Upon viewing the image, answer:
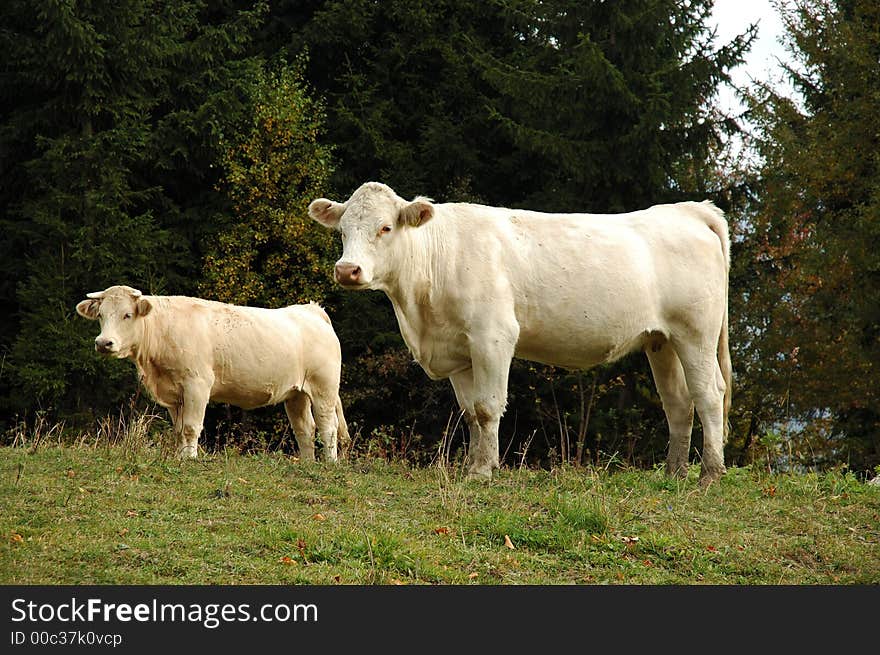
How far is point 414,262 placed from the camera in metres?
9.76

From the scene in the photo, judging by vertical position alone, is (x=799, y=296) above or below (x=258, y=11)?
below

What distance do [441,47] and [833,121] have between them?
32.4 ft

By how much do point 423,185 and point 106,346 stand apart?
16.6 meters

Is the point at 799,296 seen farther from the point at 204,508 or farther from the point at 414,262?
the point at 204,508

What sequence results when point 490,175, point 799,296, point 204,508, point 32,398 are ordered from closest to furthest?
point 204,508, point 32,398, point 799,296, point 490,175

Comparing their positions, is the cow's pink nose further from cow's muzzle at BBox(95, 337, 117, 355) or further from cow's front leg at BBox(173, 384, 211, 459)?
cow's muzzle at BBox(95, 337, 117, 355)

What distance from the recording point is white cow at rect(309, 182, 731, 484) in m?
9.63

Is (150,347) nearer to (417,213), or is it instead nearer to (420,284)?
(420,284)

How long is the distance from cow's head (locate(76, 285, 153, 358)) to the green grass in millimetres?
2605

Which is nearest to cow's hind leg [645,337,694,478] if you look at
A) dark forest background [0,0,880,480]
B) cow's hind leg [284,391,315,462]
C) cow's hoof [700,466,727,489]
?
cow's hoof [700,466,727,489]

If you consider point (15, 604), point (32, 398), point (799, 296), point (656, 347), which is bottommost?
point (15, 604)

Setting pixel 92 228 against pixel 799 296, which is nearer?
pixel 92 228

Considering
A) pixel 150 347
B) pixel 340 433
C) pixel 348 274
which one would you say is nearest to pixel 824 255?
pixel 340 433

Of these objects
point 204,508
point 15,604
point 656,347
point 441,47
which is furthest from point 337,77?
point 15,604
